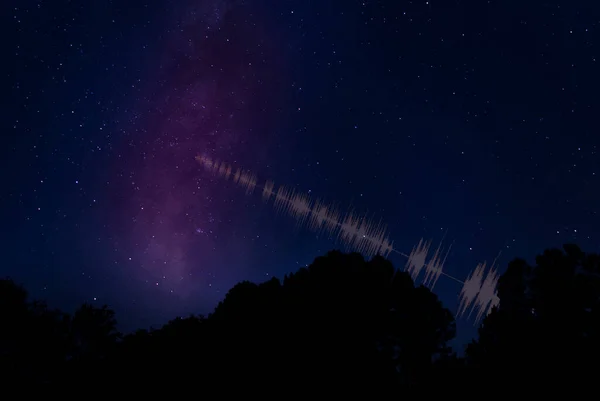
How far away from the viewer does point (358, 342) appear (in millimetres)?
12250

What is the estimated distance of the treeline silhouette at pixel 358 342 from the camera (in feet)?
33.0

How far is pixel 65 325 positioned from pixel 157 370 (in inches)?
340

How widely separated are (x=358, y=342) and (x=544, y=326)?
5274 millimetres

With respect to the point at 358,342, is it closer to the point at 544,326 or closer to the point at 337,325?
the point at 337,325

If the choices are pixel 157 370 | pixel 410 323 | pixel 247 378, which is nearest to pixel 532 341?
pixel 410 323

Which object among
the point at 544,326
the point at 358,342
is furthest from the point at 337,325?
the point at 544,326

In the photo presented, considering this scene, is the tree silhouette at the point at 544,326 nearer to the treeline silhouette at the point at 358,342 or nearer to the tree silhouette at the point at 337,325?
the treeline silhouette at the point at 358,342

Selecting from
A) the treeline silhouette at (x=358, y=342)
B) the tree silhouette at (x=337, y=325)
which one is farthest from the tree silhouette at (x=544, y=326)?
the tree silhouette at (x=337, y=325)

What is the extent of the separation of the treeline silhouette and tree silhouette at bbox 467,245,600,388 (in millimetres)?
28

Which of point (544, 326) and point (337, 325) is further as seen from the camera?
point (337, 325)

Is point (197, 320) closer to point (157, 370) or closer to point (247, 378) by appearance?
point (157, 370)

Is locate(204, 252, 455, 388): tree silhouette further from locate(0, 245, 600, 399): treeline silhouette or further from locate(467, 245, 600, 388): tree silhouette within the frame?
locate(467, 245, 600, 388): tree silhouette

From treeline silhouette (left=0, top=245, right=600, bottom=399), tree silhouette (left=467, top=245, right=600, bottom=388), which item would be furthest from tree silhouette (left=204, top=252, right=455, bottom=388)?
tree silhouette (left=467, top=245, right=600, bottom=388)

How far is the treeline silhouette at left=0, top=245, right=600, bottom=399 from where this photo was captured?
33.0 feet
